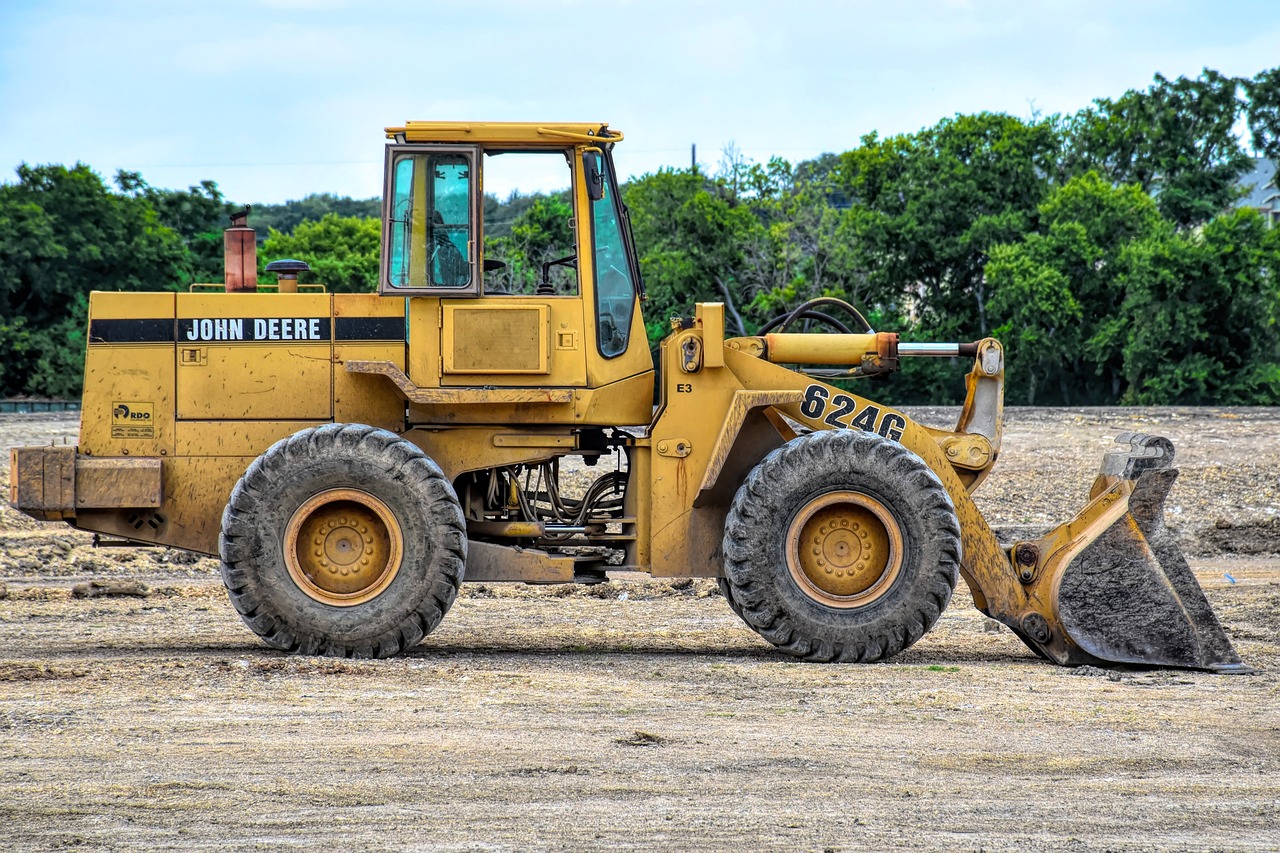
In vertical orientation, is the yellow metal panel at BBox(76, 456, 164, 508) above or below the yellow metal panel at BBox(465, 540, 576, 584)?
above

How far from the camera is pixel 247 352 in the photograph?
9.25m

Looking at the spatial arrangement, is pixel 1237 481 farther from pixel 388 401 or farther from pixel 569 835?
pixel 569 835

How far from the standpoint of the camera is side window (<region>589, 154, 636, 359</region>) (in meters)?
9.23

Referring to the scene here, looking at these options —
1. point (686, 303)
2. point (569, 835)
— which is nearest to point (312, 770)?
point (569, 835)

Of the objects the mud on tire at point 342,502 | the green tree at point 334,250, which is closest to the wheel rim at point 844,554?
the mud on tire at point 342,502

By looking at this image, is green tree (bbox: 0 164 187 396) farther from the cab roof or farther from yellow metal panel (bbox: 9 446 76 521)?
the cab roof

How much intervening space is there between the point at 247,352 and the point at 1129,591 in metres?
5.61

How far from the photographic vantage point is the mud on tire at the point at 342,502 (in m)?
8.85

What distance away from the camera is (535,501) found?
393 inches

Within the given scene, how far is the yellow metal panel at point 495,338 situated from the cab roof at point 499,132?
102 centimetres

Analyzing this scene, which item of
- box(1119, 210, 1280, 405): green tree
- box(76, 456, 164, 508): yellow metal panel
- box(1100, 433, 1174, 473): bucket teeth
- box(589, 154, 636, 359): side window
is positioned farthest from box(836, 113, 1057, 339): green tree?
box(76, 456, 164, 508): yellow metal panel

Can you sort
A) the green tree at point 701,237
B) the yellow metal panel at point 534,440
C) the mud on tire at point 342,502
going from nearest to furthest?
the mud on tire at point 342,502 < the yellow metal panel at point 534,440 < the green tree at point 701,237

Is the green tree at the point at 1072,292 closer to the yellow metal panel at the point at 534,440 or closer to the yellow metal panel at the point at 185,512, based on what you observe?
the yellow metal panel at the point at 534,440

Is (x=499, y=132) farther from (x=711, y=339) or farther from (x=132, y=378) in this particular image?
(x=132, y=378)
